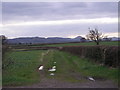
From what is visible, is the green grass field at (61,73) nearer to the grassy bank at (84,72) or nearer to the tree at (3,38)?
the grassy bank at (84,72)

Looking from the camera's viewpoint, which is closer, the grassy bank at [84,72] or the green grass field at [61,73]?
the green grass field at [61,73]

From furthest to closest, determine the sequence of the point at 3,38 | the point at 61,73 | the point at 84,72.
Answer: the point at 84,72, the point at 61,73, the point at 3,38

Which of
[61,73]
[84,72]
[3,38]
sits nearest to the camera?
[3,38]

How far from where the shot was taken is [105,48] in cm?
2314

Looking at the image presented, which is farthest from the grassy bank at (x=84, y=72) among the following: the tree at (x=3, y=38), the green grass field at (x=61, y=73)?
the tree at (x=3, y=38)

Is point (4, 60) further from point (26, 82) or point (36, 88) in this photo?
point (36, 88)

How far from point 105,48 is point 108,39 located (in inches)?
3042

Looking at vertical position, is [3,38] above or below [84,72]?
above

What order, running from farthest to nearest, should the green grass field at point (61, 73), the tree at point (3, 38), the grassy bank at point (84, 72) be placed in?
the tree at point (3, 38), the grassy bank at point (84, 72), the green grass field at point (61, 73)

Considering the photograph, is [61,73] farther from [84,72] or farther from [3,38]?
[3,38]

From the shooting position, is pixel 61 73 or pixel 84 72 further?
pixel 84 72

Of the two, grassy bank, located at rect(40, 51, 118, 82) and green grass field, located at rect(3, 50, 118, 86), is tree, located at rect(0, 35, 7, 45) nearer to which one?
green grass field, located at rect(3, 50, 118, 86)

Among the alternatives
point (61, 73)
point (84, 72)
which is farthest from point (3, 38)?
point (84, 72)

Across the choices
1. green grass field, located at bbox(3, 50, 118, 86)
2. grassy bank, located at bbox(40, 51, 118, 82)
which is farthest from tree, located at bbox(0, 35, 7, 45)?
grassy bank, located at bbox(40, 51, 118, 82)
